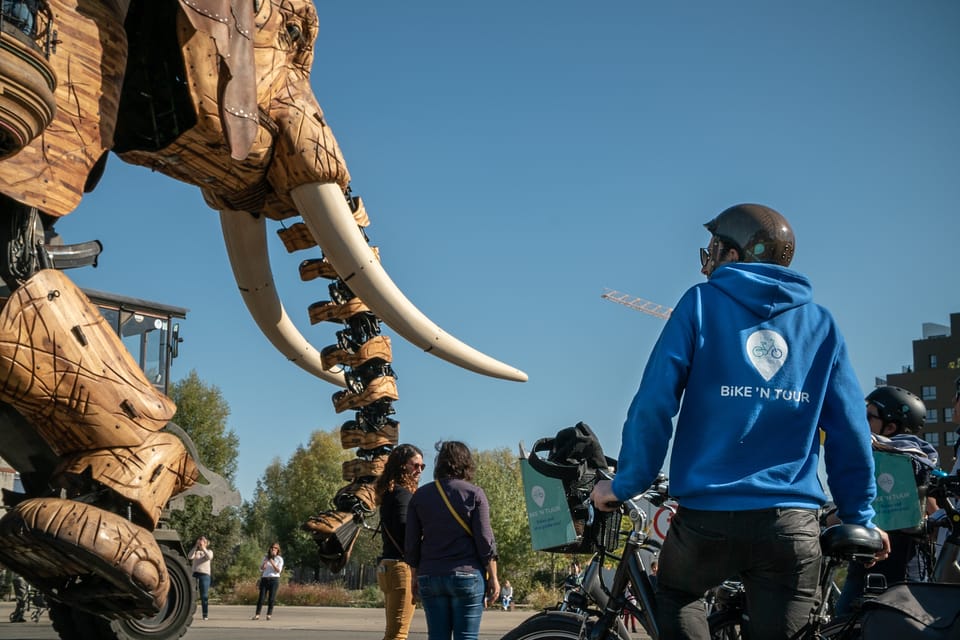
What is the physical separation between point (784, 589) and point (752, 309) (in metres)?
0.79

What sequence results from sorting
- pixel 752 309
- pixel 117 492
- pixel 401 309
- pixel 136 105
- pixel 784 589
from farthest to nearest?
pixel 401 309
pixel 136 105
pixel 117 492
pixel 752 309
pixel 784 589

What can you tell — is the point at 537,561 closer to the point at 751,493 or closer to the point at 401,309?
the point at 401,309

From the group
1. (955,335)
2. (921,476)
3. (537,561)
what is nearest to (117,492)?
(921,476)

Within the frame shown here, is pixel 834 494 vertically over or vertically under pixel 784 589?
over

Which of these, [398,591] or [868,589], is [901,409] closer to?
[868,589]

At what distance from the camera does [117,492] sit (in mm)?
4422

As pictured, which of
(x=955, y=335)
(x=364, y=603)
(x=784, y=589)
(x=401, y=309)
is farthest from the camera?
(x=955, y=335)

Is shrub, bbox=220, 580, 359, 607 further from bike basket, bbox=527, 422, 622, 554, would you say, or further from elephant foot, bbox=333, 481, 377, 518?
bike basket, bbox=527, 422, 622, 554

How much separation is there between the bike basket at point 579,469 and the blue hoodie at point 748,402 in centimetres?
59

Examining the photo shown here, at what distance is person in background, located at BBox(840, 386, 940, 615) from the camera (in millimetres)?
5438

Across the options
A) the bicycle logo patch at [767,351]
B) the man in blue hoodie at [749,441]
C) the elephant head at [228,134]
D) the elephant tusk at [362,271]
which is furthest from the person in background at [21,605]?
the bicycle logo patch at [767,351]

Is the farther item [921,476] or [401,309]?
[401,309]

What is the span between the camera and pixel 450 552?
5.65 m

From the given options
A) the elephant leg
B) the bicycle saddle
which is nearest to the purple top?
the elephant leg
